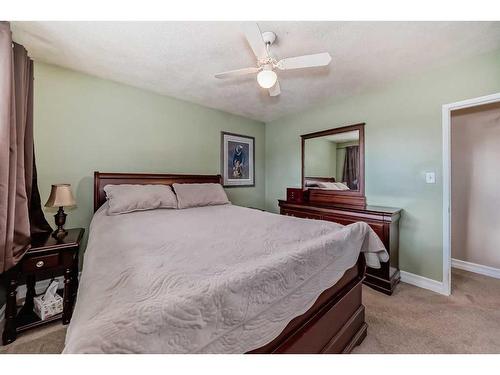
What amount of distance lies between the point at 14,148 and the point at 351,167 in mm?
3510

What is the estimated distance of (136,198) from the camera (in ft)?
7.44

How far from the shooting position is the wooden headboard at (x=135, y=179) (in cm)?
243

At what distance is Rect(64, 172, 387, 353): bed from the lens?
609mm

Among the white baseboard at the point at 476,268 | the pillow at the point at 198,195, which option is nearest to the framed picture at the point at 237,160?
the pillow at the point at 198,195

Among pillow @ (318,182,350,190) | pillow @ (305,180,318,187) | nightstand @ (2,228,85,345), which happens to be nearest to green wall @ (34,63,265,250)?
nightstand @ (2,228,85,345)

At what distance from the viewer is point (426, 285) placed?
2332 millimetres

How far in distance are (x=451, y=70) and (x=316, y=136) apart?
1.65 meters

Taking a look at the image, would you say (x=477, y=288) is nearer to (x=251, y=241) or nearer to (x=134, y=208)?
(x=251, y=241)

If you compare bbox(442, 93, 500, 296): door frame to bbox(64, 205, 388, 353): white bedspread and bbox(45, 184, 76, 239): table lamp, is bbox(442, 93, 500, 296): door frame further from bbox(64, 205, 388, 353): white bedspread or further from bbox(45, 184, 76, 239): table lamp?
bbox(45, 184, 76, 239): table lamp

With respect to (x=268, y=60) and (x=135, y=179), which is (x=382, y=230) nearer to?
(x=268, y=60)

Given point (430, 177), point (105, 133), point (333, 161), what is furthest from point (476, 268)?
point (105, 133)

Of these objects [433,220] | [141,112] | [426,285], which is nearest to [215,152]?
[141,112]

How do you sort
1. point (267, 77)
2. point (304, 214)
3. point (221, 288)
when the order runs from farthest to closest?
1. point (304, 214)
2. point (267, 77)
3. point (221, 288)

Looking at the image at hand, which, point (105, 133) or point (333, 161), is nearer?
point (105, 133)
